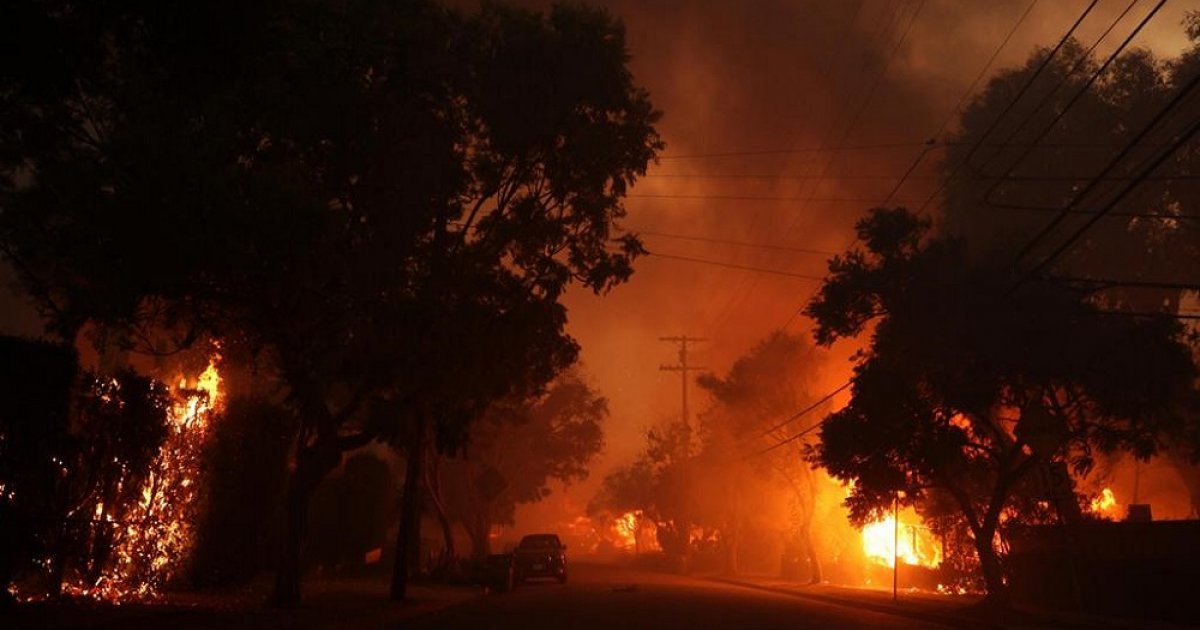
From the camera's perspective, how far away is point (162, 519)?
18203 mm

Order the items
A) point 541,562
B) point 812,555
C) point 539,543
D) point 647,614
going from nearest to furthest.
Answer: point 647,614, point 541,562, point 812,555, point 539,543

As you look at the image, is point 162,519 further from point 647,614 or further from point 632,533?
point 632,533

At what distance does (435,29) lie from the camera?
16.9 meters

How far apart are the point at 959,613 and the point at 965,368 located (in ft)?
18.5

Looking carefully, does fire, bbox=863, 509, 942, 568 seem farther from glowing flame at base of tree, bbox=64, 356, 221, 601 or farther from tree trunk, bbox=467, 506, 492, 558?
tree trunk, bbox=467, 506, 492, 558

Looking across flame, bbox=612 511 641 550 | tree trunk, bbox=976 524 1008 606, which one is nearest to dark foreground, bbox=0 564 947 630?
tree trunk, bbox=976 524 1008 606

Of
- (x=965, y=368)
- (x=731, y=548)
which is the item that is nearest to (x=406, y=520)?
(x=965, y=368)

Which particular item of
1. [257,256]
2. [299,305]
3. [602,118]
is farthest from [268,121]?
[602,118]

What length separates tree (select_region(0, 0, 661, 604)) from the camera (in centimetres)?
1331

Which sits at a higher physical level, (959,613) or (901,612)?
(959,613)

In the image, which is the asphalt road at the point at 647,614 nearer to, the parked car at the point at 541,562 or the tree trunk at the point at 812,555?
the parked car at the point at 541,562

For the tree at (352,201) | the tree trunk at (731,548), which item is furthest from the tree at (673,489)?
the tree at (352,201)

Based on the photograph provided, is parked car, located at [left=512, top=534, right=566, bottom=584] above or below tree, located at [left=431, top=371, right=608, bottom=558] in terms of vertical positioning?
below

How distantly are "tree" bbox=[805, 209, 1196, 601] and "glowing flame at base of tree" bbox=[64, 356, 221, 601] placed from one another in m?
15.2
